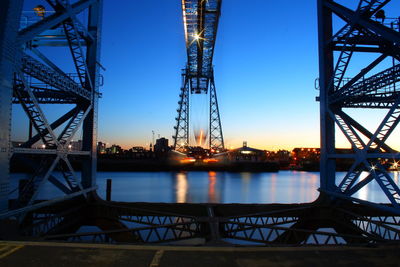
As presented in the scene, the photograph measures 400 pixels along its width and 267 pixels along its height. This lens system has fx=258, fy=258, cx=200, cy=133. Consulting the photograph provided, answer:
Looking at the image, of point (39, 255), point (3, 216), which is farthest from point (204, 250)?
point (3, 216)

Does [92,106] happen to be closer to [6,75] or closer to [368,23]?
[6,75]

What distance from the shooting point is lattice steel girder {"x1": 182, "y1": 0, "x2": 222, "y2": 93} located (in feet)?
116

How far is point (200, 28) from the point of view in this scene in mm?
40156

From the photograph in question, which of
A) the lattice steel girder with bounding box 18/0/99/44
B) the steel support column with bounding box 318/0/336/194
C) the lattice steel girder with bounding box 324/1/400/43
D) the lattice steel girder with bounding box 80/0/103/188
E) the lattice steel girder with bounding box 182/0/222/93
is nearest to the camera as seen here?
the lattice steel girder with bounding box 18/0/99/44

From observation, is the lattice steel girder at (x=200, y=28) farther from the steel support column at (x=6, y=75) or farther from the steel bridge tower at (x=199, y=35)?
the steel support column at (x=6, y=75)

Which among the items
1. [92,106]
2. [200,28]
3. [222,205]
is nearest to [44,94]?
[92,106]

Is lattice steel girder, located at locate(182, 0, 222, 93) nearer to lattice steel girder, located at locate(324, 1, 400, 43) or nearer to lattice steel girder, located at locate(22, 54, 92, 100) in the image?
lattice steel girder, located at locate(324, 1, 400, 43)

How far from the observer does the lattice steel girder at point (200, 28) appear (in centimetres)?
3544

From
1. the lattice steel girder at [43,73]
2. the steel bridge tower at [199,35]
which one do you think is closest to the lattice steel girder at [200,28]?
the steel bridge tower at [199,35]

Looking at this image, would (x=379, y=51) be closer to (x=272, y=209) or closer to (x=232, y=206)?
(x=272, y=209)

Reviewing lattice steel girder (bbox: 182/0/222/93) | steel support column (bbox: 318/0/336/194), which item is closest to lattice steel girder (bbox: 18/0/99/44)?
steel support column (bbox: 318/0/336/194)

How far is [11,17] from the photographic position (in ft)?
27.3

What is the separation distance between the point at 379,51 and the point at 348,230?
427 inches

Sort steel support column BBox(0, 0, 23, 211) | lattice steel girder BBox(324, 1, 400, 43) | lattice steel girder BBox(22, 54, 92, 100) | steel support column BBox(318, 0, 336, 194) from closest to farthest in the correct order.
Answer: steel support column BBox(0, 0, 23, 211), lattice steel girder BBox(22, 54, 92, 100), lattice steel girder BBox(324, 1, 400, 43), steel support column BBox(318, 0, 336, 194)
